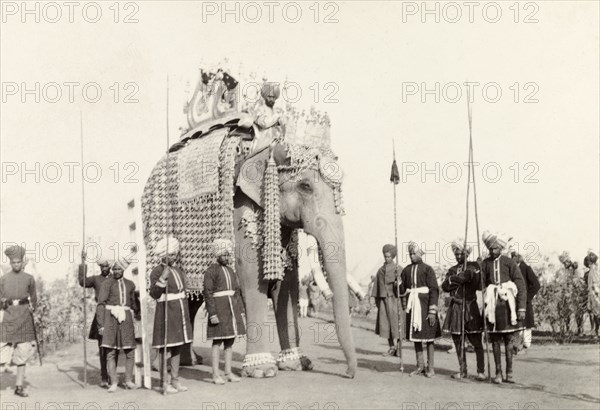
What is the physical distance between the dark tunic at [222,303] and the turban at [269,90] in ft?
8.34

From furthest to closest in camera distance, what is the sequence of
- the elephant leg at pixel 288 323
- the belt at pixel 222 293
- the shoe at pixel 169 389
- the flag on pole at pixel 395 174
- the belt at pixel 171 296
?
the flag on pole at pixel 395 174
the elephant leg at pixel 288 323
the belt at pixel 222 293
the belt at pixel 171 296
the shoe at pixel 169 389

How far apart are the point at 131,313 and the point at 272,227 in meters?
2.01

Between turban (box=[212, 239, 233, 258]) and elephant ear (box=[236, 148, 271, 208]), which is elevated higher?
elephant ear (box=[236, 148, 271, 208])

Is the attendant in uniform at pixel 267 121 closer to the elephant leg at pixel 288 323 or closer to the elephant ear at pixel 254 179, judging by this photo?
the elephant ear at pixel 254 179

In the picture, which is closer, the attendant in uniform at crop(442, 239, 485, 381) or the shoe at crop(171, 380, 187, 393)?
the shoe at crop(171, 380, 187, 393)

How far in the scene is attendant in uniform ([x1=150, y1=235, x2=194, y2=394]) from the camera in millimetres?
8477

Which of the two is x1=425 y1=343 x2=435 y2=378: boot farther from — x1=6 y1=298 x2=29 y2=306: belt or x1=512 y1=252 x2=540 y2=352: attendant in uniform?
x1=6 y1=298 x2=29 y2=306: belt

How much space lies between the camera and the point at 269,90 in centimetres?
1020

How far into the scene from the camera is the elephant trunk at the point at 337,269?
8.88 meters

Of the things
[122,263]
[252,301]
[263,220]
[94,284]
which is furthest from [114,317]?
[263,220]

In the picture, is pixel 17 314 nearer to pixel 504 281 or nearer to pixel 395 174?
pixel 395 174

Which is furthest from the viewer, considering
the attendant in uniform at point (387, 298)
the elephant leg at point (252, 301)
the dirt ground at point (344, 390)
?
the attendant in uniform at point (387, 298)

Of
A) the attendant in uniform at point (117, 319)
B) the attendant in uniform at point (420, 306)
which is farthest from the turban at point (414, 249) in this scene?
the attendant in uniform at point (117, 319)

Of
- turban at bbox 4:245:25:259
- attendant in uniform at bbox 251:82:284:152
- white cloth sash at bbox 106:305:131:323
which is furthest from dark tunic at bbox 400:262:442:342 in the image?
turban at bbox 4:245:25:259
